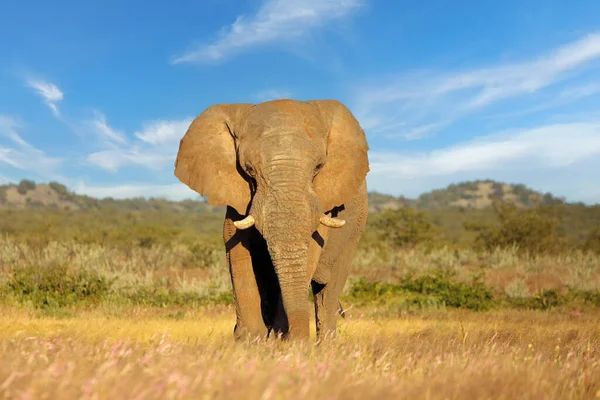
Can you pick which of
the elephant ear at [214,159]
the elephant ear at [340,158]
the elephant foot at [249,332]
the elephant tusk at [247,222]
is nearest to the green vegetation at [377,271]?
the elephant foot at [249,332]

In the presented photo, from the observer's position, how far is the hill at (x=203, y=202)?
10975cm

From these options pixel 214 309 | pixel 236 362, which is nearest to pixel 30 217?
pixel 214 309

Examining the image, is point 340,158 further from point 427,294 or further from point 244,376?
point 427,294

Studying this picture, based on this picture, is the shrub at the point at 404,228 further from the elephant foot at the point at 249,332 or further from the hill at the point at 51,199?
the hill at the point at 51,199

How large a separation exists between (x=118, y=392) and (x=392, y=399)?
1.34m

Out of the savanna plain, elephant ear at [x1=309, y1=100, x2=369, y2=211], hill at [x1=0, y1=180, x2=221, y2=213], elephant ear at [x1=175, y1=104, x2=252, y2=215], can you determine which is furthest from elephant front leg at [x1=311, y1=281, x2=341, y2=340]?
hill at [x1=0, y1=180, x2=221, y2=213]

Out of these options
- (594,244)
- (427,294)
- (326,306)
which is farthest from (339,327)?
(594,244)

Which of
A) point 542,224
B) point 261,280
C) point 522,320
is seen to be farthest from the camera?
point 542,224

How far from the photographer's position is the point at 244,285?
6750mm

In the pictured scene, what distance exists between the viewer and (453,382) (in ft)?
11.8

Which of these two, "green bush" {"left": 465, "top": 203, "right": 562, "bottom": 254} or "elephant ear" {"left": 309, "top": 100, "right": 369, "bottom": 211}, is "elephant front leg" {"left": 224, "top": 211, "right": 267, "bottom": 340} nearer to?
"elephant ear" {"left": 309, "top": 100, "right": 369, "bottom": 211}

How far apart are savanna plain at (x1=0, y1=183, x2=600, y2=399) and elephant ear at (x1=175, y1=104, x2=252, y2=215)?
1.59 meters

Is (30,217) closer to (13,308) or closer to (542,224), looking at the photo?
(542,224)

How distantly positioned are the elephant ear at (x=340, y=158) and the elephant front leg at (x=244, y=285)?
42.4 inches
